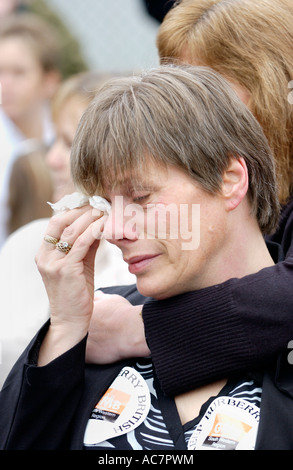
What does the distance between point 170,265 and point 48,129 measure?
11.5 ft

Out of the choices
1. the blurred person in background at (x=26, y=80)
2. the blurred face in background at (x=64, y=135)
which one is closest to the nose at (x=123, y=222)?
the blurred face in background at (x=64, y=135)

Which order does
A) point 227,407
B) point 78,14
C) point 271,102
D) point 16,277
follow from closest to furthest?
point 227,407 → point 271,102 → point 16,277 → point 78,14

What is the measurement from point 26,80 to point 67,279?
3.43m

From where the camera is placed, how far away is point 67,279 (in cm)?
201

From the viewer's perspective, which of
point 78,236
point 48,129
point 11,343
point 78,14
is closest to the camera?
point 78,236

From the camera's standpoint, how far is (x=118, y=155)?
1.86 meters

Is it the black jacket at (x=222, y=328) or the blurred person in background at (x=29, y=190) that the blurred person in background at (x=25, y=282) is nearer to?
the black jacket at (x=222, y=328)

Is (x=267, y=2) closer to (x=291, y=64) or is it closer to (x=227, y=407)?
(x=291, y=64)

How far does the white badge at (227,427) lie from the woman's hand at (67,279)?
0.41m

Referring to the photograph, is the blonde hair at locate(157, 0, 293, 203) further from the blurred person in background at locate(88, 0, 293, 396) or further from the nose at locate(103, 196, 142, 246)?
the nose at locate(103, 196, 142, 246)

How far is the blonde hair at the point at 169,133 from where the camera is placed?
1.86 metres

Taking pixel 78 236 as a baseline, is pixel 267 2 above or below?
above

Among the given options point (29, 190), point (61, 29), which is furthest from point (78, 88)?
point (61, 29)
